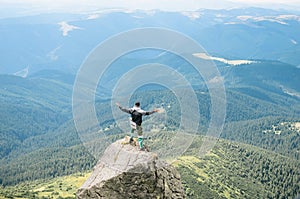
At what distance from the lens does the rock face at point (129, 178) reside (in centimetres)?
2795

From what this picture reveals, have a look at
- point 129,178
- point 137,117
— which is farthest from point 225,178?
point 137,117

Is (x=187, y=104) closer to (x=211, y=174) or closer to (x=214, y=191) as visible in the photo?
(x=214, y=191)

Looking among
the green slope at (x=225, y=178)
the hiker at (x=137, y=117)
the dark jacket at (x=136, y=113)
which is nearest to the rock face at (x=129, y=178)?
the hiker at (x=137, y=117)

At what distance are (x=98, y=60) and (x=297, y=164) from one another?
176 m

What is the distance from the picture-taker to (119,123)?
33.6 meters

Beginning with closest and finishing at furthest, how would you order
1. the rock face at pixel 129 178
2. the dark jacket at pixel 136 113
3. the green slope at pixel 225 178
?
1. the rock face at pixel 129 178
2. the dark jacket at pixel 136 113
3. the green slope at pixel 225 178

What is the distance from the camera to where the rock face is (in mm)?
27953

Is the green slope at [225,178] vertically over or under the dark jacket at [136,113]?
under

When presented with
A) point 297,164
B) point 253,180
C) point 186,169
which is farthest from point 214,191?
point 297,164

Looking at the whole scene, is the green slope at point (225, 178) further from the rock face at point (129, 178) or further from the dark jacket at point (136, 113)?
the dark jacket at point (136, 113)

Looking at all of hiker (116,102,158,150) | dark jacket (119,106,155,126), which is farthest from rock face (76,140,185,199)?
dark jacket (119,106,155,126)

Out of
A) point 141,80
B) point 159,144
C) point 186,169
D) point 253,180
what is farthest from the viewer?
point 253,180

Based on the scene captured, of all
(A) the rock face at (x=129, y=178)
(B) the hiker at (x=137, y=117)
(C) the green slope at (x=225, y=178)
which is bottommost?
(C) the green slope at (x=225, y=178)

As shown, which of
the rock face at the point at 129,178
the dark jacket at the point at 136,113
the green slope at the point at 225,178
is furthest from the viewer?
the green slope at the point at 225,178
